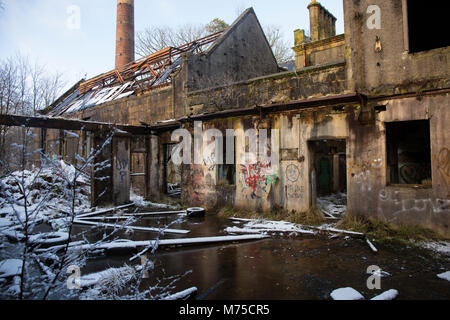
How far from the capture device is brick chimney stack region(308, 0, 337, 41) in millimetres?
15445

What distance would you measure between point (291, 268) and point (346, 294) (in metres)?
1.17

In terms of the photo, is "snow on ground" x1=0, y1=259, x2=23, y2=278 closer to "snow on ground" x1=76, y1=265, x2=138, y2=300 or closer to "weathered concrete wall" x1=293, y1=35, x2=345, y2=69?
"snow on ground" x1=76, y1=265, x2=138, y2=300

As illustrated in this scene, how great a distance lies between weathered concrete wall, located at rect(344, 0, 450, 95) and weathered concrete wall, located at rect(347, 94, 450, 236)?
426 millimetres

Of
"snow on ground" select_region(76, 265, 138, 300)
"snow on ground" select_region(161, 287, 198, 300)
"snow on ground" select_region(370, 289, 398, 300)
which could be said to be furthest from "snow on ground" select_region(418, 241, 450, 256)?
"snow on ground" select_region(76, 265, 138, 300)

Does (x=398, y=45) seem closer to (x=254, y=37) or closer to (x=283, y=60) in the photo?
(x=254, y=37)

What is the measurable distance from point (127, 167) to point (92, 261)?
22.7ft

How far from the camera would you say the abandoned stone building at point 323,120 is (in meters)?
6.37

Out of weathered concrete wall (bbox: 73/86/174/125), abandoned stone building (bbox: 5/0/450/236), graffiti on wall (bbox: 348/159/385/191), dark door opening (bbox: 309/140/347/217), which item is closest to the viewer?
abandoned stone building (bbox: 5/0/450/236)

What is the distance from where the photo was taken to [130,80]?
16.9 metres

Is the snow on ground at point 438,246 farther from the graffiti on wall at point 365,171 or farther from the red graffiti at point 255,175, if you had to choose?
the red graffiti at point 255,175

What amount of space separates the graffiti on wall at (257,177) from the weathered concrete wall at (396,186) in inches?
93.0

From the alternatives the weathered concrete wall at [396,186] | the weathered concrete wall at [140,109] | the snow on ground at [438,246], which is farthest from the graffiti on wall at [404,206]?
the weathered concrete wall at [140,109]

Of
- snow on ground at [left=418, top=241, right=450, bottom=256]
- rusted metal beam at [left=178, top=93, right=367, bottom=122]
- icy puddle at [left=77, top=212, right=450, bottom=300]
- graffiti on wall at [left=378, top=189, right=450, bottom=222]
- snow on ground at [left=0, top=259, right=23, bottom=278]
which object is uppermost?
rusted metal beam at [left=178, top=93, right=367, bottom=122]

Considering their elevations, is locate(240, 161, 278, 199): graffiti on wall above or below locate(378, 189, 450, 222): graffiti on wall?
above
